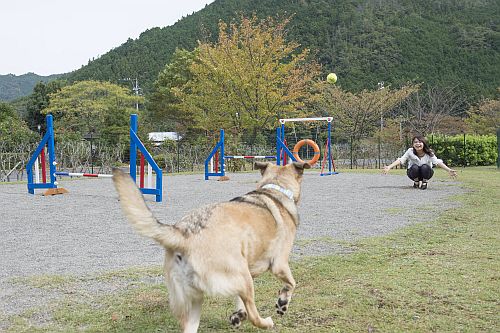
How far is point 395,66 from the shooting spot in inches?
2330

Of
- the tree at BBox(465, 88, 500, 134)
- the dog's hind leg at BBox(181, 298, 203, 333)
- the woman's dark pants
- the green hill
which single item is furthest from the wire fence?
the green hill

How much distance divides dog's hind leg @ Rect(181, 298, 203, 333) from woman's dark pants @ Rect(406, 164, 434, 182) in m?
10.9

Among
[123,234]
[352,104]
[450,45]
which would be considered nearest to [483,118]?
[352,104]

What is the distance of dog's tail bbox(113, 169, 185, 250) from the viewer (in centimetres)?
262

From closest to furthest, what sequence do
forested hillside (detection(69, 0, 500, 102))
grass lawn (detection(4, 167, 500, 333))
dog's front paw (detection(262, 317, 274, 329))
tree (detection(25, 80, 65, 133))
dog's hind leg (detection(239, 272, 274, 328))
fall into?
dog's hind leg (detection(239, 272, 274, 328)) < dog's front paw (detection(262, 317, 274, 329)) < grass lawn (detection(4, 167, 500, 333)) < tree (detection(25, 80, 65, 133)) < forested hillside (detection(69, 0, 500, 102))

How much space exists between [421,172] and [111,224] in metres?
8.18

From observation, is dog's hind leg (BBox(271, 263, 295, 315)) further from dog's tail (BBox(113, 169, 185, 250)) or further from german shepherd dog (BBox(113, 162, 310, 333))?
dog's tail (BBox(113, 169, 185, 250))

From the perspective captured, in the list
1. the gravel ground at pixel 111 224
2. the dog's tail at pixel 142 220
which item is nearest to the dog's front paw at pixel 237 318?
the dog's tail at pixel 142 220

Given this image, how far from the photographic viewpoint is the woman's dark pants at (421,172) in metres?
12.5

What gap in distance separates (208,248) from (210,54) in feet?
90.7

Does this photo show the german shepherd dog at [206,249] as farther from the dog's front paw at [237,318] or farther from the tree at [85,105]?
the tree at [85,105]

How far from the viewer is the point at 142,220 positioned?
263cm

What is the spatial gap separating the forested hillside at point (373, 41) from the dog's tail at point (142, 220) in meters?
48.3

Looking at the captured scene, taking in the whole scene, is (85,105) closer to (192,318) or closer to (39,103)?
(39,103)
